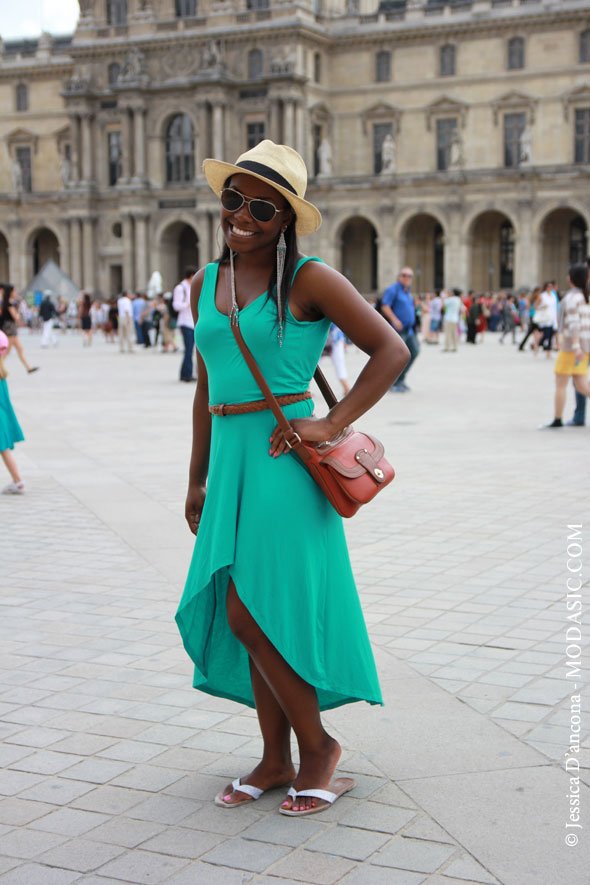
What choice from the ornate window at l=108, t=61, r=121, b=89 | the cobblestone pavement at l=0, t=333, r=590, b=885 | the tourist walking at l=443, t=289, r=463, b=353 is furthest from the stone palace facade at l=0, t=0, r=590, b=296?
the cobblestone pavement at l=0, t=333, r=590, b=885

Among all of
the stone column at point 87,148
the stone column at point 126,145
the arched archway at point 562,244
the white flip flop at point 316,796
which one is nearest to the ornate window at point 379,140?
the arched archway at point 562,244

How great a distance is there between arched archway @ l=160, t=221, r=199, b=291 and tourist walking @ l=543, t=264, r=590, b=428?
51.4 metres

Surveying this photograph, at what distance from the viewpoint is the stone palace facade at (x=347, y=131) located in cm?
5531

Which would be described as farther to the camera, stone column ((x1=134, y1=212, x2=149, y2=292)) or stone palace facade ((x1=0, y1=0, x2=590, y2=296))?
stone column ((x1=134, y1=212, x2=149, y2=292))

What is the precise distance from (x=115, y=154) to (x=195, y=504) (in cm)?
6354

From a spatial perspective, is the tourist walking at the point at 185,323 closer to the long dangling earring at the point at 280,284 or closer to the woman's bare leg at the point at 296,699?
the long dangling earring at the point at 280,284

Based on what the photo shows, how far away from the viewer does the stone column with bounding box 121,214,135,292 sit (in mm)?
62469

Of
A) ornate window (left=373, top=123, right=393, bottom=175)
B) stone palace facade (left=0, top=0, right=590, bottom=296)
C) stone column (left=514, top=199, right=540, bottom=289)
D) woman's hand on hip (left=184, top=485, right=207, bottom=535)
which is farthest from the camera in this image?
ornate window (left=373, top=123, right=393, bottom=175)

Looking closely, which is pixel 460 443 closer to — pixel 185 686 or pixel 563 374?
pixel 563 374

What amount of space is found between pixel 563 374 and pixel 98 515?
6.17m

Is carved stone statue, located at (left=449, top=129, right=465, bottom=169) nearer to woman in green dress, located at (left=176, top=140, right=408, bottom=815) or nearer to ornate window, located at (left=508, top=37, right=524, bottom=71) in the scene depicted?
ornate window, located at (left=508, top=37, right=524, bottom=71)

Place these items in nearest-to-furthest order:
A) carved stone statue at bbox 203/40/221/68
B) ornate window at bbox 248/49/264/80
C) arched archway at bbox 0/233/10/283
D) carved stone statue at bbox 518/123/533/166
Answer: carved stone statue at bbox 518/123/533/166, ornate window at bbox 248/49/264/80, carved stone statue at bbox 203/40/221/68, arched archway at bbox 0/233/10/283

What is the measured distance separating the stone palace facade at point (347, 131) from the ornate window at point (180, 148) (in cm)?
10

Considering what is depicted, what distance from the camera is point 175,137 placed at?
6222cm
